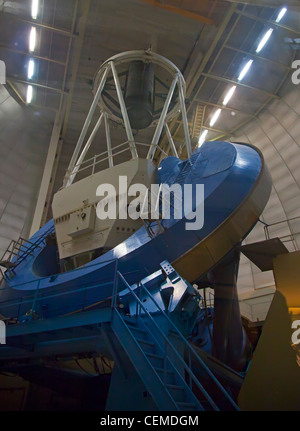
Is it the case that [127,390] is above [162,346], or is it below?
below

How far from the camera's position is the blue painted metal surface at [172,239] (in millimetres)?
5742

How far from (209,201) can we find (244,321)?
696 cm

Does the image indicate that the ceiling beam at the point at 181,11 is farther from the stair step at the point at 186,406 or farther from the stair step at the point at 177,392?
the stair step at the point at 186,406

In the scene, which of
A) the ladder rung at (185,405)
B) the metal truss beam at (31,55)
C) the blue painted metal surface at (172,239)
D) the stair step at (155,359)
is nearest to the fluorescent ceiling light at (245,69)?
the metal truss beam at (31,55)

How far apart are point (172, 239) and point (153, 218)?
550 mm

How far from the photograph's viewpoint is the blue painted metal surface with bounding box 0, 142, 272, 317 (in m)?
5.74

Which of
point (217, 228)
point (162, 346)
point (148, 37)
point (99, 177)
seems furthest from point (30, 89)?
point (162, 346)

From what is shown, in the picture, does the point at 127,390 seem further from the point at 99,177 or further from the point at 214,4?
the point at 214,4

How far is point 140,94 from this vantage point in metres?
10.6

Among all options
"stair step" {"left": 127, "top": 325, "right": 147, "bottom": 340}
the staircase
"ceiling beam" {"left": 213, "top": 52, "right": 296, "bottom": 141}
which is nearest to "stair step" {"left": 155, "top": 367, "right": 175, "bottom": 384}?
"stair step" {"left": 127, "top": 325, "right": 147, "bottom": 340}

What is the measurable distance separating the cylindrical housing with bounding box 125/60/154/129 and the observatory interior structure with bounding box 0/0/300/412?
Answer: 0.07 metres

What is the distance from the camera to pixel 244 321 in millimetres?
10859

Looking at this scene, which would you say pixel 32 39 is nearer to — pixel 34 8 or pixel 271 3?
pixel 34 8

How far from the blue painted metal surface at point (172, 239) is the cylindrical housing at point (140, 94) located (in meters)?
4.68
